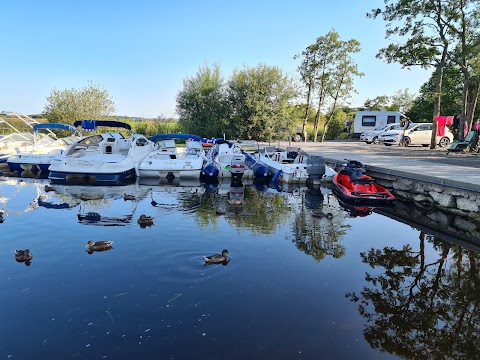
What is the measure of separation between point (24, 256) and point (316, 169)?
1060cm

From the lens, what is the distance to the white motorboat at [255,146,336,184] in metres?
14.8

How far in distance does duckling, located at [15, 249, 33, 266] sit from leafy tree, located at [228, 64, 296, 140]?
24.6 m

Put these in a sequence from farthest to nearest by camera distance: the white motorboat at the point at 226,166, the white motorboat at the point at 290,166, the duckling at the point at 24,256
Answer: the white motorboat at the point at 226,166 → the white motorboat at the point at 290,166 → the duckling at the point at 24,256

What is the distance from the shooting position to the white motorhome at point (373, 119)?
3531 cm

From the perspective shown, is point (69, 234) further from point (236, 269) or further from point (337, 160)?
point (337, 160)

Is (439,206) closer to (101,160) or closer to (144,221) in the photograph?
(144,221)

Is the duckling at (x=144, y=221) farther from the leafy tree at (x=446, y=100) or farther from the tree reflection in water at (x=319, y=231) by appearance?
the leafy tree at (x=446, y=100)

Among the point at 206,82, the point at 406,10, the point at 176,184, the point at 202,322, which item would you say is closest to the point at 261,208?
the point at 176,184

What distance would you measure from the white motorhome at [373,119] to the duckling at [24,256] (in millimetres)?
34452

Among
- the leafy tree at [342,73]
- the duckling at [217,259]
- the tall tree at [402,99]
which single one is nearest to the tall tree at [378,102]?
the tall tree at [402,99]

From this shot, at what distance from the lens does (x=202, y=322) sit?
14.9ft

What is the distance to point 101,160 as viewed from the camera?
1508 centimetres

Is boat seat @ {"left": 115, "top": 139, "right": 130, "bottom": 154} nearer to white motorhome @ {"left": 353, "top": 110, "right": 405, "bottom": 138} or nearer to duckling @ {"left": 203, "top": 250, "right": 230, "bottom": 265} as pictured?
duckling @ {"left": 203, "top": 250, "right": 230, "bottom": 265}

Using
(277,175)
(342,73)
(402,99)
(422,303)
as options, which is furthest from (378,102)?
(422,303)
